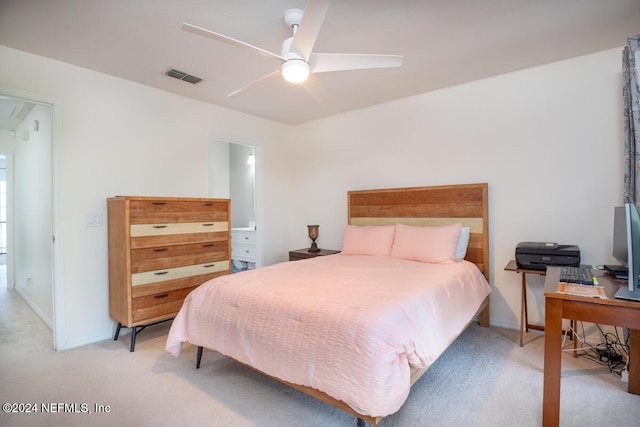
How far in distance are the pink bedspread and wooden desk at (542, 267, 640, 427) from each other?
1.67ft

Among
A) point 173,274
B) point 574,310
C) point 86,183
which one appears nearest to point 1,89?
point 86,183

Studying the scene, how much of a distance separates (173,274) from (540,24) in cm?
359

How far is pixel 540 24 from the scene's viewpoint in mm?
2225

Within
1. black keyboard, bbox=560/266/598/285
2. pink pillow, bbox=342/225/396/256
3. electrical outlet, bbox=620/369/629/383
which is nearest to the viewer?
black keyboard, bbox=560/266/598/285

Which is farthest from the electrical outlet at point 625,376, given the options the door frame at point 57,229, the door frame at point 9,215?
the door frame at point 9,215

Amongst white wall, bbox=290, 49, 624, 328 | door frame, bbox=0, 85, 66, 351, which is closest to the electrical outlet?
white wall, bbox=290, 49, 624, 328

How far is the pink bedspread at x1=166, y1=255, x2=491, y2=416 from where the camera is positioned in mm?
1425

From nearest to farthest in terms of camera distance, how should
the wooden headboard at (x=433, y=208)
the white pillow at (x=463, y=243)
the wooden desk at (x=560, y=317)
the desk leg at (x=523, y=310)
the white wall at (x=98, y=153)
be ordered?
the wooden desk at (x=560, y=317)
the desk leg at (x=523, y=310)
the white wall at (x=98, y=153)
the white pillow at (x=463, y=243)
the wooden headboard at (x=433, y=208)

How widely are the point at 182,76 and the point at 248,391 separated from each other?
278cm

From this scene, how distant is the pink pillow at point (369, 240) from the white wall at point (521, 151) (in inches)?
27.2

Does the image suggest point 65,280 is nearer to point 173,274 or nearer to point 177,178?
point 173,274

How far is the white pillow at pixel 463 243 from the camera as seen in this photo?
3064 mm

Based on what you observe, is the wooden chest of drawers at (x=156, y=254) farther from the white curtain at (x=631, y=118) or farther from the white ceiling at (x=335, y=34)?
the white curtain at (x=631, y=118)

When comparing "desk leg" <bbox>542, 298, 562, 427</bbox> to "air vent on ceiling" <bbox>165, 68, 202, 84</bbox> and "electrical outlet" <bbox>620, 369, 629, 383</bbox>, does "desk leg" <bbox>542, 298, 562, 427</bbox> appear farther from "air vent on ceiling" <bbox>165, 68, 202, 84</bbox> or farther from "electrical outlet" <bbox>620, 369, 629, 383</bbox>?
"air vent on ceiling" <bbox>165, 68, 202, 84</bbox>
